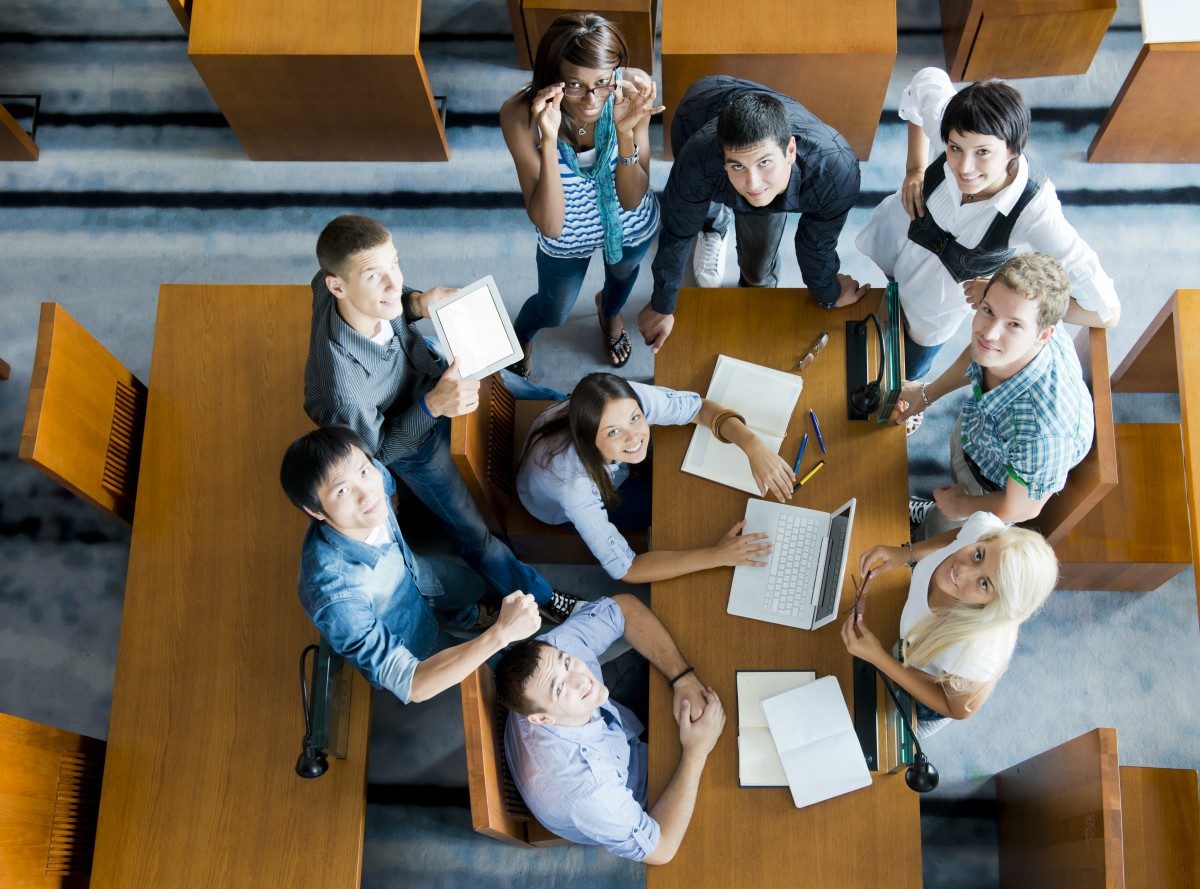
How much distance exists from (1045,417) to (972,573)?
1.36ft

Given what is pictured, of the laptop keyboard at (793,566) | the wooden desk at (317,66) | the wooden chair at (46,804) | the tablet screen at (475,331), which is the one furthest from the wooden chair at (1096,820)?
the wooden desk at (317,66)

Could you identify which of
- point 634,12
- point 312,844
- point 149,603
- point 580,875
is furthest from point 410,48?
point 580,875

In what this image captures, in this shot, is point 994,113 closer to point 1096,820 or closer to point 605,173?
point 605,173

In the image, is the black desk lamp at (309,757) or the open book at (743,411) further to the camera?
the open book at (743,411)

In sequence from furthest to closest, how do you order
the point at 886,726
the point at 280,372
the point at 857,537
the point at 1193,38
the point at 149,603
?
the point at 1193,38, the point at 280,372, the point at 149,603, the point at 857,537, the point at 886,726

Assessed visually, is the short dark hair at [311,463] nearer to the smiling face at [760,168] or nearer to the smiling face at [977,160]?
the smiling face at [760,168]

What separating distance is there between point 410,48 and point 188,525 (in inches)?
72.8

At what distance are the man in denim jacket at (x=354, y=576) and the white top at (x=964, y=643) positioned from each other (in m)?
0.92

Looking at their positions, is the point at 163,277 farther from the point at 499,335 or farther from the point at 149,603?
the point at 499,335

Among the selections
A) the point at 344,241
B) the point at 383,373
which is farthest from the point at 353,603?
the point at 344,241

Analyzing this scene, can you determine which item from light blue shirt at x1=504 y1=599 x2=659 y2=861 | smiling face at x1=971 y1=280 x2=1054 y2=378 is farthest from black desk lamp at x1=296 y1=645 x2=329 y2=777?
smiling face at x1=971 y1=280 x2=1054 y2=378

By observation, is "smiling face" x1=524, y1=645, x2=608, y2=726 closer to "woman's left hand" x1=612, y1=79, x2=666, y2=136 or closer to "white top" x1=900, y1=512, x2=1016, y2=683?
"white top" x1=900, y1=512, x2=1016, y2=683

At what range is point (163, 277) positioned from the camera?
390 centimetres

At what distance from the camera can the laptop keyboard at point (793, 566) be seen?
2.44 metres
